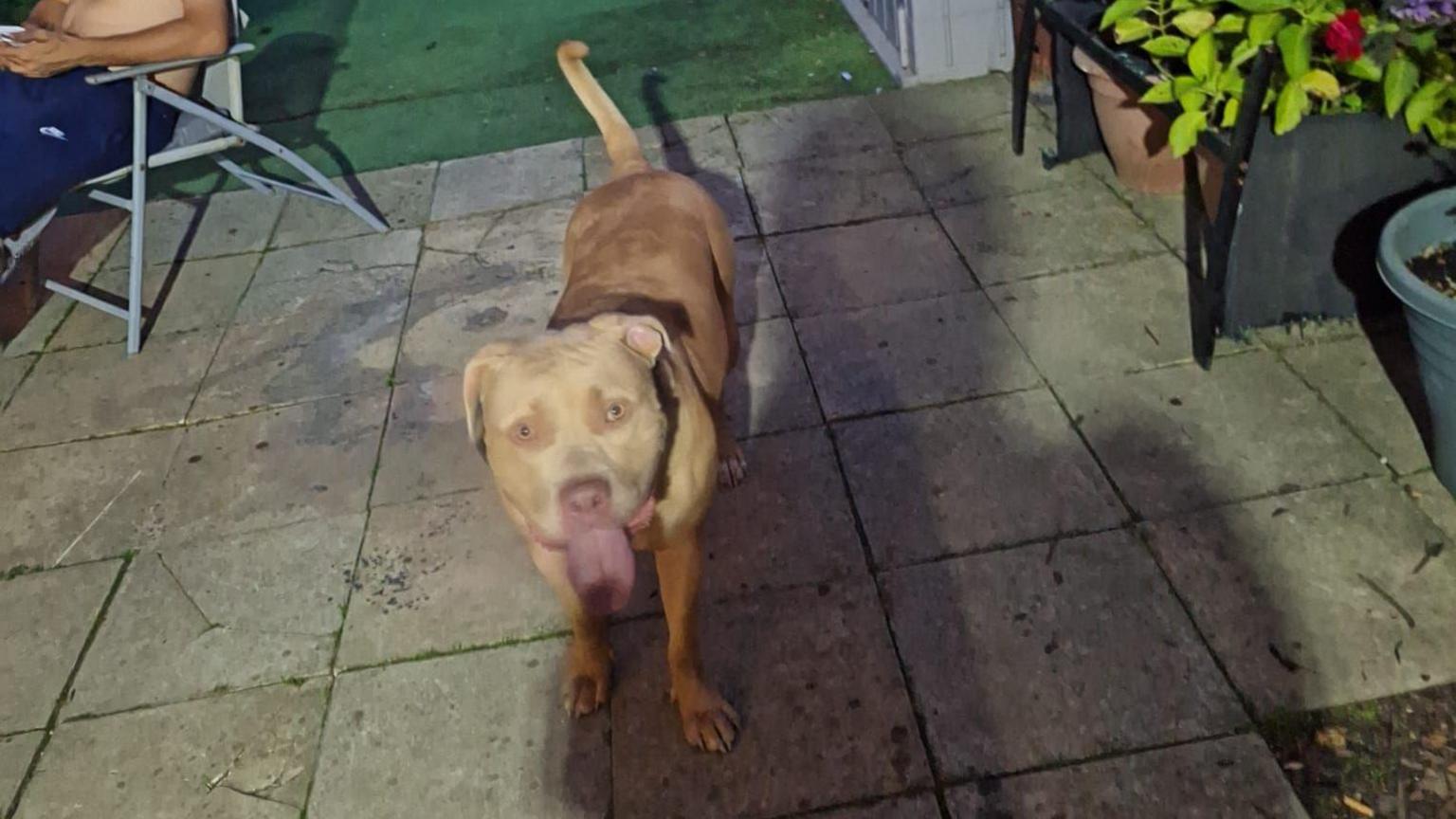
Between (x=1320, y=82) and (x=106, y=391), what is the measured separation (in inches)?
166

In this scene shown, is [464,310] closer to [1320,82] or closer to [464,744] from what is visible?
[464,744]

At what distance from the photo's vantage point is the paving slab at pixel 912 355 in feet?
10.8

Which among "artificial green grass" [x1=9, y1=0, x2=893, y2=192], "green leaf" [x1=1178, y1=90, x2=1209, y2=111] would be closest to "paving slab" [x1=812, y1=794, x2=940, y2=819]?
"green leaf" [x1=1178, y1=90, x2=1209, y2=111]

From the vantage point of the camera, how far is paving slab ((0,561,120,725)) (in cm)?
271

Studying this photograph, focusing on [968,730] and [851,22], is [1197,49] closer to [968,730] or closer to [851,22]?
[968,730]

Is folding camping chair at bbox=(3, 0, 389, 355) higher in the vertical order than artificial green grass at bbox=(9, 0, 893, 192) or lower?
higher

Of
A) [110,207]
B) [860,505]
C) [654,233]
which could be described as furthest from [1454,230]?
[110,207]

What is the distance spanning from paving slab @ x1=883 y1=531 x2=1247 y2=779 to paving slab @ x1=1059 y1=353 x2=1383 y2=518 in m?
0.29

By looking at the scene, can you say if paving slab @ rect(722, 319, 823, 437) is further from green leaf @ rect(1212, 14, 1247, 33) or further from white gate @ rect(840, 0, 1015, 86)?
white gate @ rect(840, 0, 1015, 86)

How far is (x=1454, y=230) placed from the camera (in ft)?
8.64

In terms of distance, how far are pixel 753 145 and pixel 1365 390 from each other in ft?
9.69

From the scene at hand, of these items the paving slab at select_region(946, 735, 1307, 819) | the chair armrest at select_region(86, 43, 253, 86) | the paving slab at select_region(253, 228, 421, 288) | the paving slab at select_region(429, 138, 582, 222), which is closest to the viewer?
the paving slab at select_region(946, 735, 1307, 819)

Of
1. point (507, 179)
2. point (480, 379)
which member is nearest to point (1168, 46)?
point (480, 379)

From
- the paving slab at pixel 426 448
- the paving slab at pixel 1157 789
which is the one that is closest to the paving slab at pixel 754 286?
the paving slab at pixel 426 448
